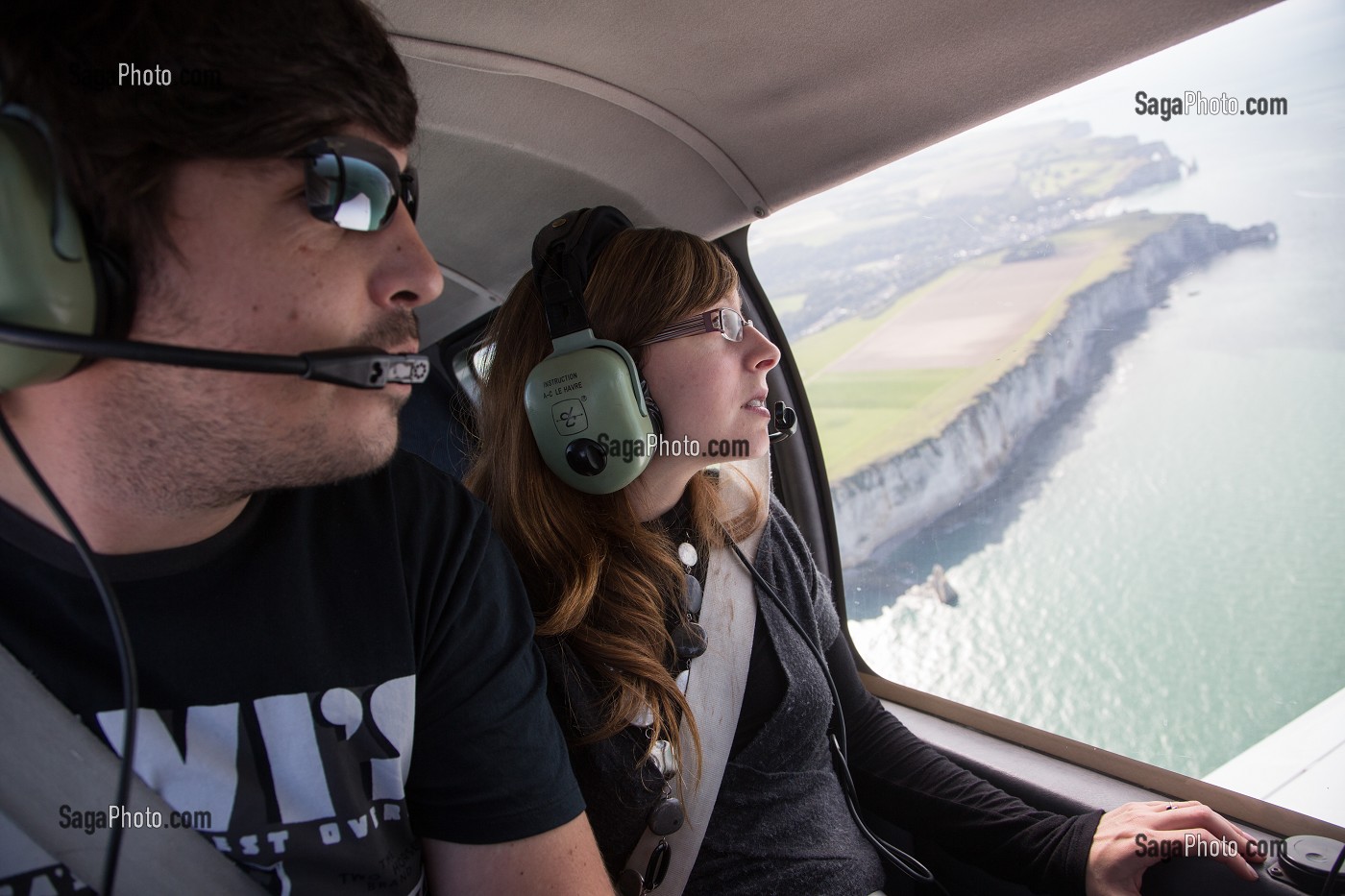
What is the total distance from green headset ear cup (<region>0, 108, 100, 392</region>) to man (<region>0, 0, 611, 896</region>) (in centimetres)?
1

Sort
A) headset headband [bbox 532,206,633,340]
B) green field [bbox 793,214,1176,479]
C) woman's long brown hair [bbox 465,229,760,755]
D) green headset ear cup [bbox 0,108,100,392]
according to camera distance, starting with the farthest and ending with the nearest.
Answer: green field [bbox 793,214,1176,479], headset headband [bbox 532,206,633,340], woman's long brown hair [bbox 465,229,760,755], green headset ear cup [bbox 0,108,100,392]

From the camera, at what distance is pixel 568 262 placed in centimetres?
166

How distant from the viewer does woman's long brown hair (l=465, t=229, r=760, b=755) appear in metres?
1.47

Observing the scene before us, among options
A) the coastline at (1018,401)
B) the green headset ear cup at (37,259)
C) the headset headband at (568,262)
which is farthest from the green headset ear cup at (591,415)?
the coastline at (1018,401)

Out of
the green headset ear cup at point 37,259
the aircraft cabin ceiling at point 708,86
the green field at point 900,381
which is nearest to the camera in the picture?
the green headset ear cup at point 37,259

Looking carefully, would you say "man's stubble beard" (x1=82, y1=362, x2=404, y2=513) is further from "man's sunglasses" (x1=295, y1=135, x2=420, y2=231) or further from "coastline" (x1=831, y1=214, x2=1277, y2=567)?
"coastline" (x1=831, y1=214, x2=1277, y2=567)

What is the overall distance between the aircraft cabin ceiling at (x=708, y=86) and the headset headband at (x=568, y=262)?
8.5 inches

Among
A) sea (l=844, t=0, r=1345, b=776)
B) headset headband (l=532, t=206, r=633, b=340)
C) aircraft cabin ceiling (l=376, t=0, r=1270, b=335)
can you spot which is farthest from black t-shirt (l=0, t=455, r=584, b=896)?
sea (l=844, t=0, r=1345, b=776)

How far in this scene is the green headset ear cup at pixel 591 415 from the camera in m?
1.52

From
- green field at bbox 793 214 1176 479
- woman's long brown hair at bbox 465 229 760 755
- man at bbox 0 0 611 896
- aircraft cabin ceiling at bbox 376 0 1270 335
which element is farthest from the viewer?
green field at bbox 793 214 1176 479

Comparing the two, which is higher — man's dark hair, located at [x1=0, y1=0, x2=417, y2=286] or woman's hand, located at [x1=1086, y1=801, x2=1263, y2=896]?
man's dark hair, located at [x1=0, y1=0, x2=417, y2=286]

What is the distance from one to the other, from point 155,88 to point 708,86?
1.01 m

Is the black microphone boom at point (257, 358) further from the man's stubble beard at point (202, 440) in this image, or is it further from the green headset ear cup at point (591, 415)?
the green headset ear cup at point (591, 415)

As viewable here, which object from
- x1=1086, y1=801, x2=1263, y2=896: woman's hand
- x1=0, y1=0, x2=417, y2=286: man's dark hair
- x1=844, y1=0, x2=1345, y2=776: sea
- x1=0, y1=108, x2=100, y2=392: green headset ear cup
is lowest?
x1=1086, y1=801, x2=1263, y2=896: woman's hand
